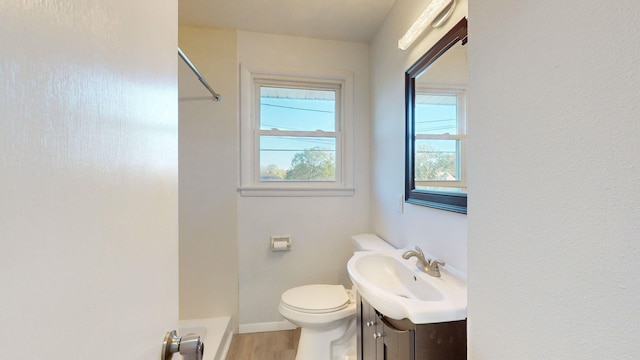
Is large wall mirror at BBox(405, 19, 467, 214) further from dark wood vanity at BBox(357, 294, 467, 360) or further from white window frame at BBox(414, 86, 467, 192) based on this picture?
dark wood vanity at BBox(357, 294, 467, 360)

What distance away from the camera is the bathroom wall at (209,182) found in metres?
2.07

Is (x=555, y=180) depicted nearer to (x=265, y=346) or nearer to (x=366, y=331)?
(x=366, y=331)

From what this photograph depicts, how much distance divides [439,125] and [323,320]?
1.29m

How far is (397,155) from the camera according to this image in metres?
1.71

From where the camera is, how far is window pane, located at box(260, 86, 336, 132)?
224 cm

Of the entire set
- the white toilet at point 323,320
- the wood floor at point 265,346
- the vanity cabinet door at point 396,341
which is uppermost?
the vanity cabinet door at point 396,341

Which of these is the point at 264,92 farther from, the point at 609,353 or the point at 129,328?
the point at 609,353

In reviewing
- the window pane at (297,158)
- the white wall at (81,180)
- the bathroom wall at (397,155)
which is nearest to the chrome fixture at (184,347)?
the white wall at (81,180)

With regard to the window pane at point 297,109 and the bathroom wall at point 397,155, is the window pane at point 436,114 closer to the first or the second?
the bathroom wall at point 397,155

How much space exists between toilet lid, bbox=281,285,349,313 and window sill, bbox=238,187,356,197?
2.45 feet

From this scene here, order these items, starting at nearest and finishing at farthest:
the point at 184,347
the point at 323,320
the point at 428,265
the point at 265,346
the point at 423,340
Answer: the point at 184,347
the point at 423,340
the point at 428,265
the point at 323,320
the point at 265,346

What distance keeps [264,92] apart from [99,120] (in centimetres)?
199

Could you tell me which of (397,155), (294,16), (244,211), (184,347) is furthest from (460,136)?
(244,211)

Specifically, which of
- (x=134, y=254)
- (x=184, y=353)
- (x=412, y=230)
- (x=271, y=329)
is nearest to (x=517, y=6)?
(x=134, y=254)
